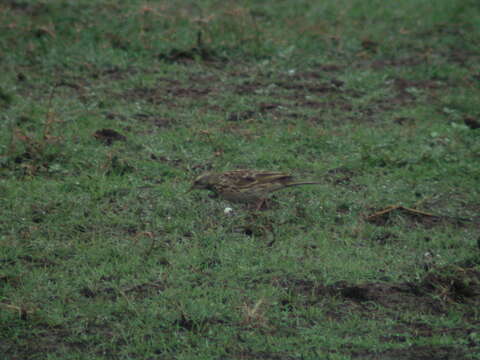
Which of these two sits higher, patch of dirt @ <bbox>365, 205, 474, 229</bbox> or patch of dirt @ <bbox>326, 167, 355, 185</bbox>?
patch of dirt @ <bbox>365, 205, 474, 229</bbox>

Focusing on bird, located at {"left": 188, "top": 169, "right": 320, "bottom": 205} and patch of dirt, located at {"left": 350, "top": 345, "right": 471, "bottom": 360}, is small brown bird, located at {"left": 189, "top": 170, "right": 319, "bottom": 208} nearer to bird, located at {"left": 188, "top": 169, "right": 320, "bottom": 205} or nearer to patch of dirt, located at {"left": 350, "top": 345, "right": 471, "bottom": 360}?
bird, located at {"left": 188, "top": 169, "right": 320, "bottom": 205}

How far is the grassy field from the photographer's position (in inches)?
242

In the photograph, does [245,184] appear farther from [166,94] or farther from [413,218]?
[166,94]

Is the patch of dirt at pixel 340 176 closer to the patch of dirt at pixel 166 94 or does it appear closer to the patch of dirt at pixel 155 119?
the patch of dirt at pixel 155 119

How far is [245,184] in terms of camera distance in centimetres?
822

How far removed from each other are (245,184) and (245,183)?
1 cm

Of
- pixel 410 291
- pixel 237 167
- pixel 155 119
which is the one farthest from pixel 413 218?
pixel 155 119

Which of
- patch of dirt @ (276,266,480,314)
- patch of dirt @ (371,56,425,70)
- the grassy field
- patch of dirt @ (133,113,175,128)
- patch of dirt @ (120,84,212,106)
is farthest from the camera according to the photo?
patch of dirt @ (371,56,425,70)

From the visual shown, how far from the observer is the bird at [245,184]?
8.20 m

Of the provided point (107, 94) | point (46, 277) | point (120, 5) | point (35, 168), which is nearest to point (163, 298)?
point (46, 277)

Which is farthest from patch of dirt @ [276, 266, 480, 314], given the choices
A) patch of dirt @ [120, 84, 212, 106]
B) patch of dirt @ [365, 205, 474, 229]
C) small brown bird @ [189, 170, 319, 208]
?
patch of dirt @ [120, 84, 212, 106]

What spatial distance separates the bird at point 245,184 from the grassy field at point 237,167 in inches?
7.1

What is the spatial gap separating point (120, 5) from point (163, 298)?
9315 millimetres

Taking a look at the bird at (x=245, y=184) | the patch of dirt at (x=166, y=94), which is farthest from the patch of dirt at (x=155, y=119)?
the bird at (x=245, y=184)
